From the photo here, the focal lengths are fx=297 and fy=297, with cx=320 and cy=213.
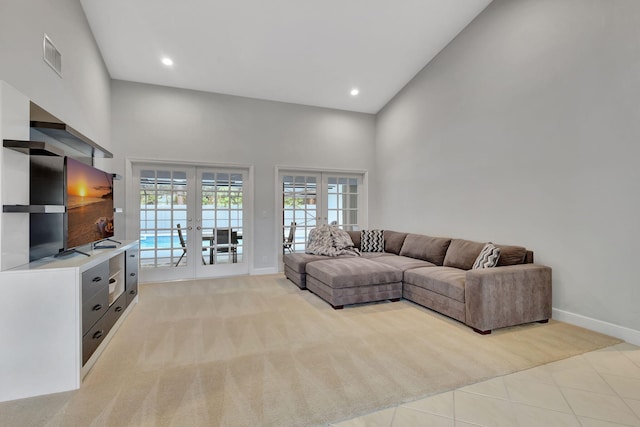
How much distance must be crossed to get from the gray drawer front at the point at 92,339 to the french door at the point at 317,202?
3.38 meters

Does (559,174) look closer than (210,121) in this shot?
Yes

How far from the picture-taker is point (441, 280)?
3221 millimetres

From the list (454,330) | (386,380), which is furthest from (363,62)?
(386,380)

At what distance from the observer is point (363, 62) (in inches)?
183

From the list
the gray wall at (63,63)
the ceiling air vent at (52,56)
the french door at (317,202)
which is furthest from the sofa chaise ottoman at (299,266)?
the ceiling air vent at (52,56)

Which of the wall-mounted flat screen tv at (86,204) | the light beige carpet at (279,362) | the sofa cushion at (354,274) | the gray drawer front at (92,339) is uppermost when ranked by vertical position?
the wall-mounted flat screen tv at (86,204)

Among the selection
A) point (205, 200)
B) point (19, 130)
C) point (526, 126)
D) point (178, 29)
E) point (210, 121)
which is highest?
point (178, 29)

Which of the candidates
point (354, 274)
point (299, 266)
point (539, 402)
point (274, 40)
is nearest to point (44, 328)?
point (354, 274)

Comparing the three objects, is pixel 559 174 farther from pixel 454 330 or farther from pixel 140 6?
pixel 140 6

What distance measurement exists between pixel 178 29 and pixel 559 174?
470 centimetres

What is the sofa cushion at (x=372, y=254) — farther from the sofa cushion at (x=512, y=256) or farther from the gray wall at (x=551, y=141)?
the sofa cushion at (x=512, y=256)

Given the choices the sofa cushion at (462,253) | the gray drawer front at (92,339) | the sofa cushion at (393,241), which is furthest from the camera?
the sofa cushion at (393,241)

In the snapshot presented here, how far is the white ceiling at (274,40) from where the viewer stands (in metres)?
3.55

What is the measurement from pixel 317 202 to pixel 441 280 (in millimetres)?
3174
